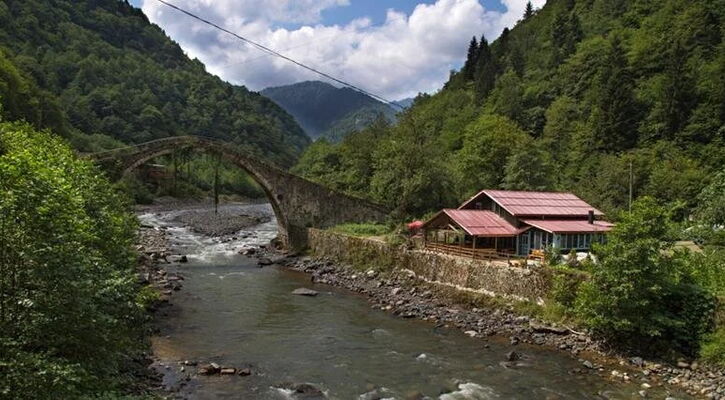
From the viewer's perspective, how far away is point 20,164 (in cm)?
988

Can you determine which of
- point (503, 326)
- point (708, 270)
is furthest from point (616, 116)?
point (503, 326)

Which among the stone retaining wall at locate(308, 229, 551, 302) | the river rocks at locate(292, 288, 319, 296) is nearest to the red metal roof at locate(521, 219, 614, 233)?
the stone retaining wall at locate(308, 229, 551, 302)

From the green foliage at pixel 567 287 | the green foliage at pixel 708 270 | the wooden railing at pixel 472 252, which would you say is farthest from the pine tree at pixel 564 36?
the green foliage at pixel 567 287

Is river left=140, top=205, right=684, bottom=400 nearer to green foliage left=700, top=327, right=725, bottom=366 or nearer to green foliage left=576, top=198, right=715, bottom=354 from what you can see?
green foliage left=576, top=198, right=715, bottom=354

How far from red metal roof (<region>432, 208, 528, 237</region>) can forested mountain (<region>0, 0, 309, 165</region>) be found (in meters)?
55.3

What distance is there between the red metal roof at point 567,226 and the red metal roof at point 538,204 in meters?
0.71

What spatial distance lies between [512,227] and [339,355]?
15.2 m

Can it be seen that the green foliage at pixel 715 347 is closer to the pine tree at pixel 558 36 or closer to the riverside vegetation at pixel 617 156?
the riverside vegetation at pixel 617 156

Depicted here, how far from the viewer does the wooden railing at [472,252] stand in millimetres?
27125

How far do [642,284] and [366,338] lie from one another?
10808 millimetres

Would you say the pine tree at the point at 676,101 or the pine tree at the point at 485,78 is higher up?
the pine tree at the point at 485,78

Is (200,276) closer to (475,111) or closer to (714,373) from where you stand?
(714,373)

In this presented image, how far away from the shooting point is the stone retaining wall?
77.8 ft

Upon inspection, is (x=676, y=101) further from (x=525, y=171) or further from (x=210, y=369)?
(x=210, y=369)
